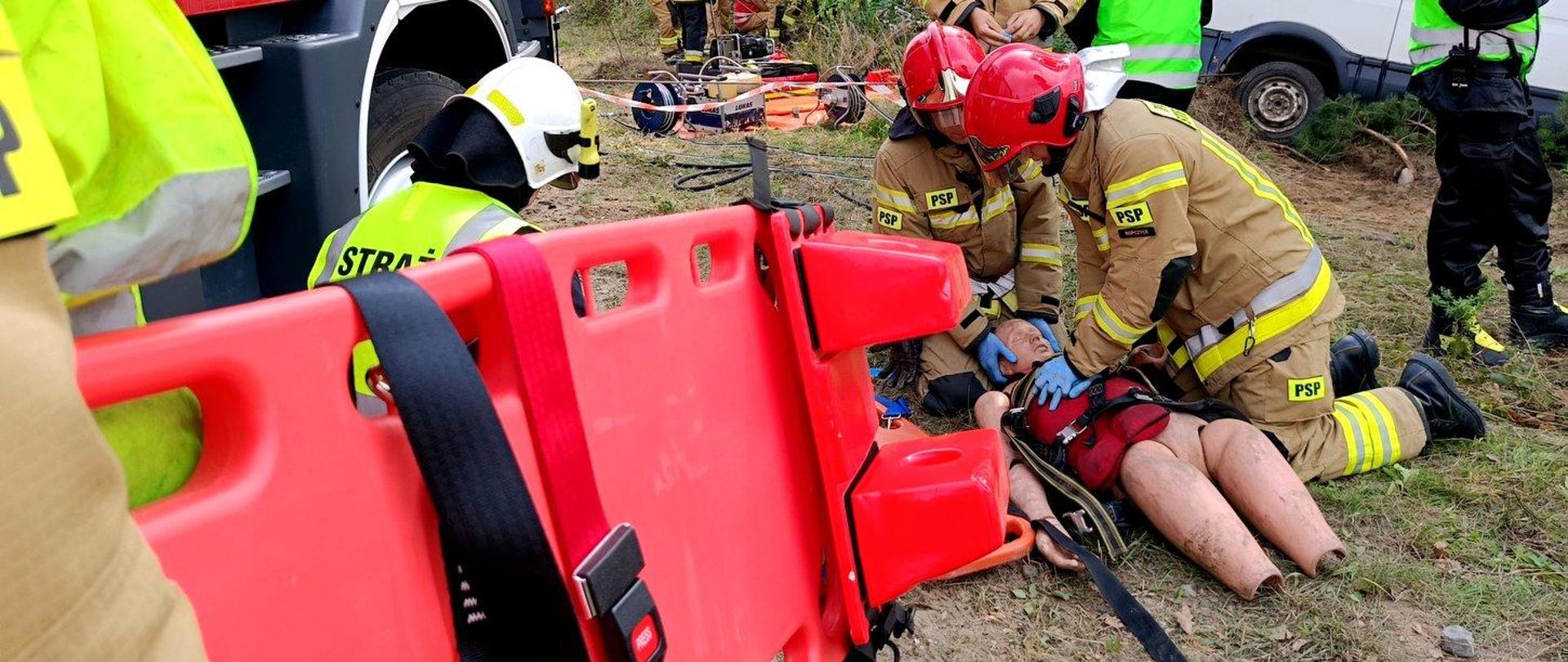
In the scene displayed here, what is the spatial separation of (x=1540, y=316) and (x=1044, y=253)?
221 cm

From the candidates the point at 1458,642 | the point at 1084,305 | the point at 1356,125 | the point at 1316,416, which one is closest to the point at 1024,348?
the point at 1084,305

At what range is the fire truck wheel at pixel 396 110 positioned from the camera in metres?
3.23

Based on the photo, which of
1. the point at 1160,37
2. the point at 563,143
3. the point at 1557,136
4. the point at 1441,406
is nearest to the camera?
the point at 563,143

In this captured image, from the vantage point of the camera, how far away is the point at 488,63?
398 centimetres

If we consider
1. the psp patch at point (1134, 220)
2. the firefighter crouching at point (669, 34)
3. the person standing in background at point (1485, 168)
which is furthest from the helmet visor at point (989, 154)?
the firefighter crouching at point (669, 34)

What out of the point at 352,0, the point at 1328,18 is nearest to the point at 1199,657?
the point at 352,0

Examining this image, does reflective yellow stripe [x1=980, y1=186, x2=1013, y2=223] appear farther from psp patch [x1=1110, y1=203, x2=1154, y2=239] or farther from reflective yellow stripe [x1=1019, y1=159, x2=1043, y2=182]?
psp patch [x1=1110, y1=203, x2=1154, y2=239]

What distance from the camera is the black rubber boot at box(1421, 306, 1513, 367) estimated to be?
4594 millimetres

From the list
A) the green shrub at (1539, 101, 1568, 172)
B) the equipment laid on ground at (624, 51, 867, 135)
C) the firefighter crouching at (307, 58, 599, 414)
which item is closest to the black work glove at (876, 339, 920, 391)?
the firefighter crouching at (307, 58, 599, 414)

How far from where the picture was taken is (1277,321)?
353 centimetres

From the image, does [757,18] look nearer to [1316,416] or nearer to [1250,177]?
[1250,177]

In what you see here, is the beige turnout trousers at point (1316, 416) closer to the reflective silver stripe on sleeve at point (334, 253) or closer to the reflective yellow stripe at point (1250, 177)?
the reflective yellow stripe at point (1250, 177)

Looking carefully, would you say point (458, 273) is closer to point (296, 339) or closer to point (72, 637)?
point (296, 339)

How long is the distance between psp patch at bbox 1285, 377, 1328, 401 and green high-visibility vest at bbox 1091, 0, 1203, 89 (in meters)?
2.18
